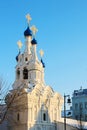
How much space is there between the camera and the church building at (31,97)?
5722 centimetres

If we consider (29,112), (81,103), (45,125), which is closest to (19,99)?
(29,112)

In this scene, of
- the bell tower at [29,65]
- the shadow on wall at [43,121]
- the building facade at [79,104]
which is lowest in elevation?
the shadow on wall at [43,121]

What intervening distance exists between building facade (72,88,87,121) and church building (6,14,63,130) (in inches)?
673

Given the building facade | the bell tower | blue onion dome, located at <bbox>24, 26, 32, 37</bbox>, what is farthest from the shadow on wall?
the building facade

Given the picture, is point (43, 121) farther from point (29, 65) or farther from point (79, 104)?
point (79, 104)

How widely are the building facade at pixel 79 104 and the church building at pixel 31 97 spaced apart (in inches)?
673

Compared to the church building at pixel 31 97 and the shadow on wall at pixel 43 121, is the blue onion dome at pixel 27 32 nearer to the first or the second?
the church building at pixel 31 97

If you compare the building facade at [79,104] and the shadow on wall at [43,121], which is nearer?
the shadow on wall at [43,121]

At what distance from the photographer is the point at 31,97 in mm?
57281

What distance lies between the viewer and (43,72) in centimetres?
6425

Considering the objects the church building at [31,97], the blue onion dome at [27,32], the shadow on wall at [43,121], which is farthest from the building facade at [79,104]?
the blue onion dome at [27,32]

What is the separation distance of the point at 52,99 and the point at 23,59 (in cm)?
840

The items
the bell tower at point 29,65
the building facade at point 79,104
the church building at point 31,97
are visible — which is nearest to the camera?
the church building at point 31,97

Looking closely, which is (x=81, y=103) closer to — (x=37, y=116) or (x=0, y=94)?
(x=37, y=116)
